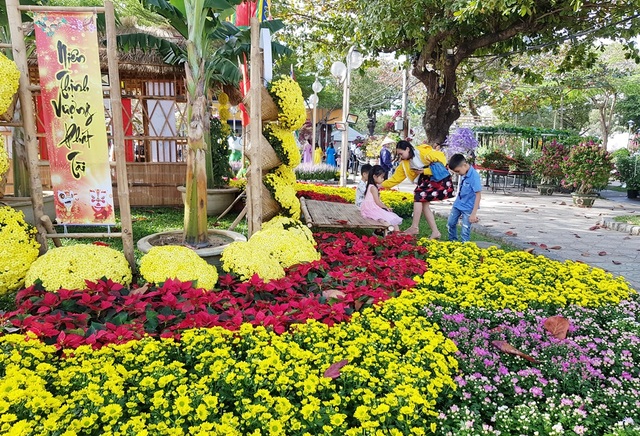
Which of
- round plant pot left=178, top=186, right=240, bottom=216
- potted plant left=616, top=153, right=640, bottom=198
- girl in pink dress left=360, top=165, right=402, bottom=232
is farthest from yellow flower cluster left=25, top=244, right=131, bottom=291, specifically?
potted plant left=616, top=153, right=640, bottom=198

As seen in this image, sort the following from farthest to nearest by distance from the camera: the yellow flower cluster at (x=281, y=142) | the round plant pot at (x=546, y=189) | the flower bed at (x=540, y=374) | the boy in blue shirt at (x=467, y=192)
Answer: the round plant pot at (x=546, y=189) → the boy in blue shirt at (x=467, y=192) → the yellow flower cluster at (x=281, y=142) → the flower bed at (x=540, y=374)

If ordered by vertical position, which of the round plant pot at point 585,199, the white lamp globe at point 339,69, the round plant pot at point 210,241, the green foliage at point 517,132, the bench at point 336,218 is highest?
the white lamp globe at point 339,69

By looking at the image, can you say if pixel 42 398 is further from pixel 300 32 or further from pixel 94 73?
pixel 300 32

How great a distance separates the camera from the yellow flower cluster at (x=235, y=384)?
77.4 inches

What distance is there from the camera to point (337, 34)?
9.38 metres

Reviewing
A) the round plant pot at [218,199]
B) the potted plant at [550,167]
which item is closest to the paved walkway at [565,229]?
the potted plant at [550,167]

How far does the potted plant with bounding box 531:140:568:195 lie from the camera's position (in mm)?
14773

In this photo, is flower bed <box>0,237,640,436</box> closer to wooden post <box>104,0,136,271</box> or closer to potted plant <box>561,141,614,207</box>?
wooden post <box>104,0,136,271</box>

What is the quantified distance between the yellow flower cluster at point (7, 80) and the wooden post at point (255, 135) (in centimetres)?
206

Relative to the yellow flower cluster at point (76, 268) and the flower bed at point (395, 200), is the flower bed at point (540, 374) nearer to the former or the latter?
the yellow flower cluster at point (76, 268)

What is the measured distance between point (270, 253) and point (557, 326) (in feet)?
8.15

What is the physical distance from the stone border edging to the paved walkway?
0.11 ft

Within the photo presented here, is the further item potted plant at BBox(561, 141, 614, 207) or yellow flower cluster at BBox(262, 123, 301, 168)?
potted plant at BBox(561, 141, 614, 207)

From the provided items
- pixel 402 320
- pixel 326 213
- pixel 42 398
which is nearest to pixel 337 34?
pixel 326 213
